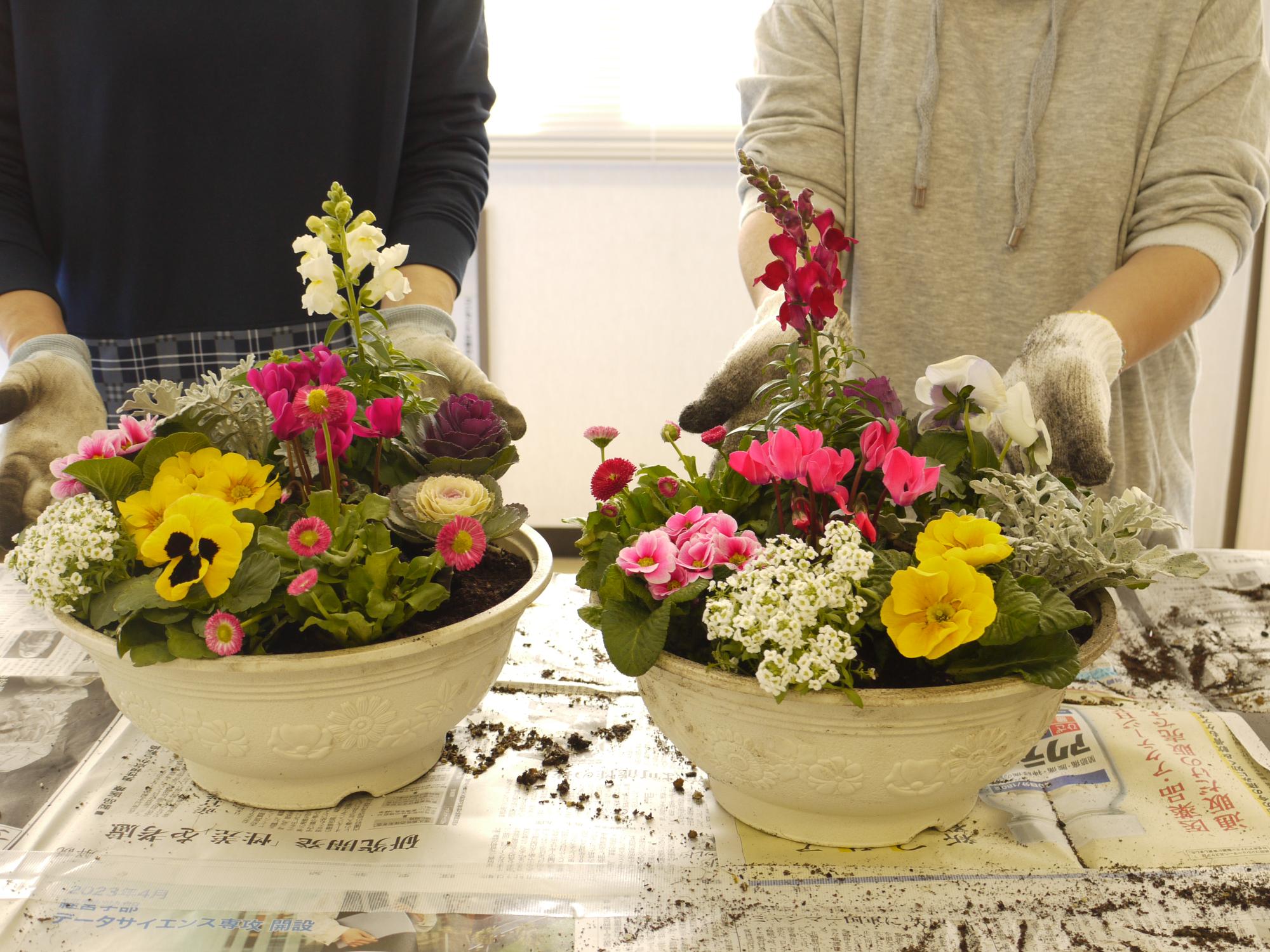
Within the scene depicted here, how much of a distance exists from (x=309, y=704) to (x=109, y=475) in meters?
0.22

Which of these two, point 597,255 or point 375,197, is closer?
point 375,197

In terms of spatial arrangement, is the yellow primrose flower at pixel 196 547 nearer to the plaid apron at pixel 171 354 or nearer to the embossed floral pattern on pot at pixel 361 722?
the embossed floral pattern on pot at pixel 361 722

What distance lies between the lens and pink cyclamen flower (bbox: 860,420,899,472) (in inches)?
24.1

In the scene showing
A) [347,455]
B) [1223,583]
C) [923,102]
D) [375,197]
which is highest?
[923,102]

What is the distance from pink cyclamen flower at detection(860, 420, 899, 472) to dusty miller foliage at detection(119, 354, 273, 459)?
0.47m

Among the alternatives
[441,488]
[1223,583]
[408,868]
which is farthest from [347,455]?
[1223,583]

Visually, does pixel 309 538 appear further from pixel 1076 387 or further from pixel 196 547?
pixel 1076 387

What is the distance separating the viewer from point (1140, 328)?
3.45 ft

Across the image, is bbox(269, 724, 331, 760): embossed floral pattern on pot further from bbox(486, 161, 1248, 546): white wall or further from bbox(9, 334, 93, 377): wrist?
bbox(486, 161, 1248, 546): white wall

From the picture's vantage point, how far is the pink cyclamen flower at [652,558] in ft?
1.96

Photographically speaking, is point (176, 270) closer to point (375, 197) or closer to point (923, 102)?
point (375, 197)

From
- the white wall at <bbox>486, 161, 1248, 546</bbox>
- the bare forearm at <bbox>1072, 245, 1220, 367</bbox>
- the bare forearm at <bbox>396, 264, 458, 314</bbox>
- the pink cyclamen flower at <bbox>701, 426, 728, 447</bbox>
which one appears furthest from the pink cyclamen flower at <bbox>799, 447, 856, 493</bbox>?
the white wall at <bbox>486, 161, 1248, 546</bbox>

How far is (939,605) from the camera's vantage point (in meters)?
0.56

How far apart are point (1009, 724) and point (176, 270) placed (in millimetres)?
1140
